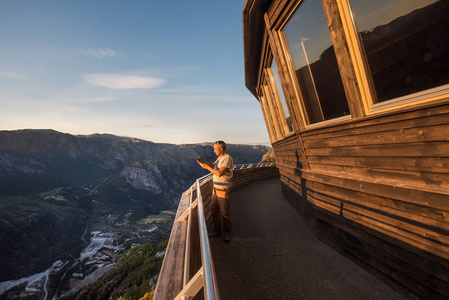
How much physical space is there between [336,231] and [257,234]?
1.75 meters

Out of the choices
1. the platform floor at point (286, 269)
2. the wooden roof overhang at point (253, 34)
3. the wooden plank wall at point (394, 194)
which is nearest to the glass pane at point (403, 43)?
the wooden plank wall at point (394, 194)

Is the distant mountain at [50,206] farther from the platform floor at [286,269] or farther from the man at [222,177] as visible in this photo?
the man at [222,177]

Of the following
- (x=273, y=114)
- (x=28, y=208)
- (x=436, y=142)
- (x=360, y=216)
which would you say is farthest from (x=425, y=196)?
(x=28, y=208)

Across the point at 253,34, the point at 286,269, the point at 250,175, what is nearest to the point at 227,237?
the point at 286,269

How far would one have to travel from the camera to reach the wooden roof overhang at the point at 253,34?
4.95m

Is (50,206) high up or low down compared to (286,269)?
down

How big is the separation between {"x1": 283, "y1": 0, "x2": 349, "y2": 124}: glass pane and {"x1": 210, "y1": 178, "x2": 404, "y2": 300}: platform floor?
2.42 metres

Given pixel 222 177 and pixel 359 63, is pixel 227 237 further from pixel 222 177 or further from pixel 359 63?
pixel 359 63

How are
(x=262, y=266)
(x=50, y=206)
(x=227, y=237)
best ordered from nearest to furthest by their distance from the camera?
(x=262, y=266)
(x=227, y=237)
(x=50, y=206)

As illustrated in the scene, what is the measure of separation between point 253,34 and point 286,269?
5940 millimetres

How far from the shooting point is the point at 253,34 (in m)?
6.25

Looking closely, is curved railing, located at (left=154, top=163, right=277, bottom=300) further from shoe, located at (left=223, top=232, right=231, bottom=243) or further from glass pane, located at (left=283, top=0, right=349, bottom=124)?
glass pane, located at (left=283, top=0, right=349, bottom=124)

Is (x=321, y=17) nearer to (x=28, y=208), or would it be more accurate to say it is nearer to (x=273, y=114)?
(x=273, y=114)

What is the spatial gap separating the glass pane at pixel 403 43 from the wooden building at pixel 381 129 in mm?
10
